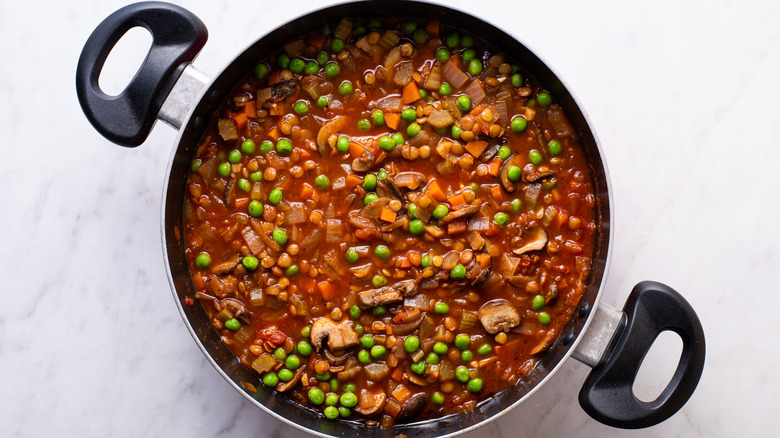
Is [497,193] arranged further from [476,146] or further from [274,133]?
[274,133]

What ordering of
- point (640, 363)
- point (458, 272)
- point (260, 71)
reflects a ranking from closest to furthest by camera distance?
point (640, 363) → point (458, 272) → point (260, 71)

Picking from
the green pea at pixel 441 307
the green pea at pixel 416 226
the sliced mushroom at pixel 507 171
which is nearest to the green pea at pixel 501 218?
the sliced mushroom at pixel 507 171

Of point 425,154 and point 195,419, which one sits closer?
point 425,154

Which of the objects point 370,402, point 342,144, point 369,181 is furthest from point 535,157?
point 370,402

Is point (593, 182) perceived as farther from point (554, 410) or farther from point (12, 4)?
point (12, 4)

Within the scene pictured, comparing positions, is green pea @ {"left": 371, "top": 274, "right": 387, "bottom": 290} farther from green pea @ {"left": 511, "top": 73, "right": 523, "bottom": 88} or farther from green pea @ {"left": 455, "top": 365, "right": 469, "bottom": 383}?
green pea @ {"left": 511, "top": 73, "right": 523, "bottom": 88}

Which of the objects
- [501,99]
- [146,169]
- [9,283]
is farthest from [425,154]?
[9,283]
